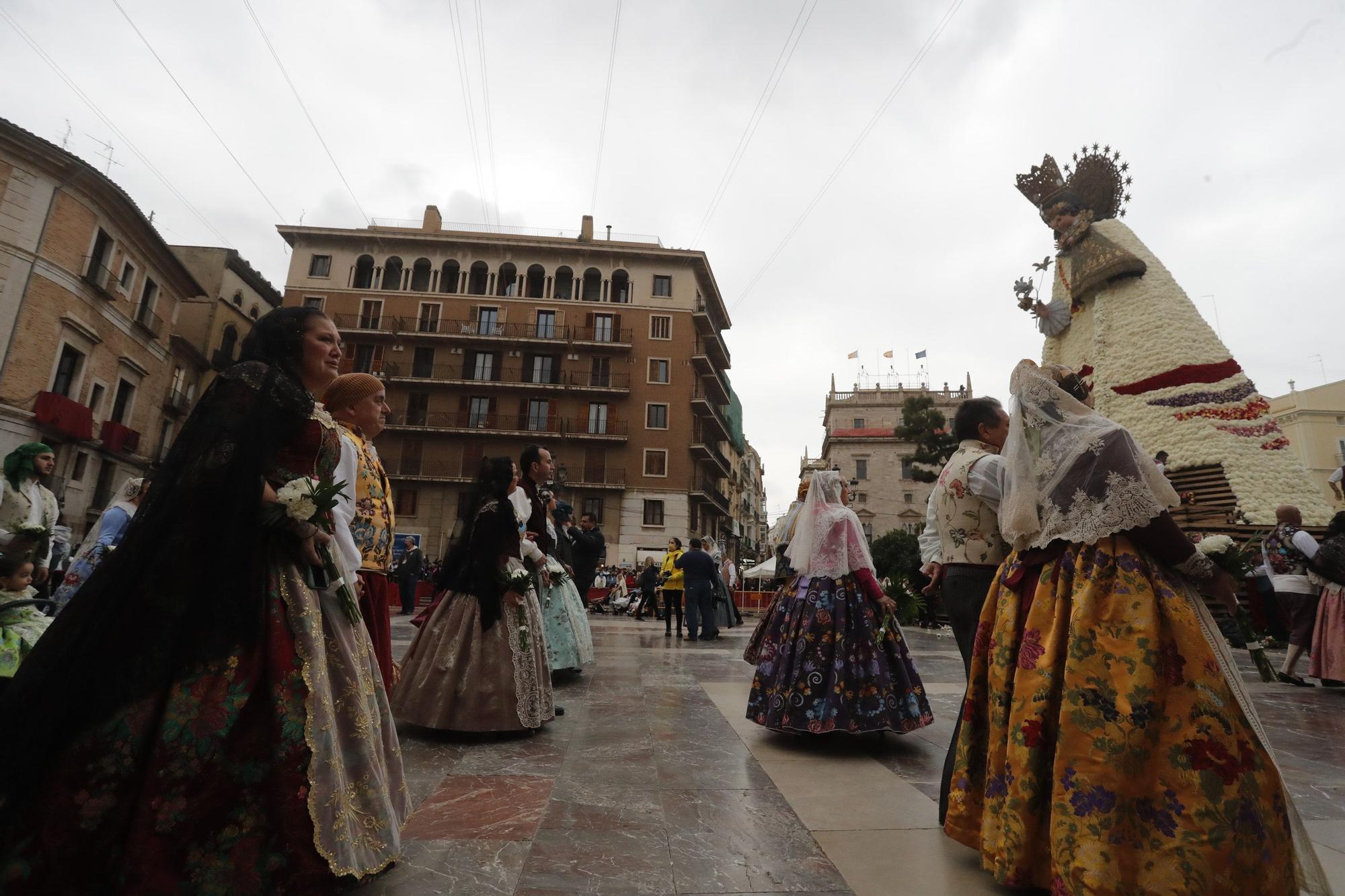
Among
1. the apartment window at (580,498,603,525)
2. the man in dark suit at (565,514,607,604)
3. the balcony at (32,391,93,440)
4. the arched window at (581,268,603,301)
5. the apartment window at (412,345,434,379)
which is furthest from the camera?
the arched window at (581,268,603,301)

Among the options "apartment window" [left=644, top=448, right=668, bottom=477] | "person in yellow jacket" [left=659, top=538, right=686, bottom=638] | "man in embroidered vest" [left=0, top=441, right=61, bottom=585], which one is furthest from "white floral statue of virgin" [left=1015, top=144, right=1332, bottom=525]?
"apartment window" [left=644, top=448, right=668, bottom=477]

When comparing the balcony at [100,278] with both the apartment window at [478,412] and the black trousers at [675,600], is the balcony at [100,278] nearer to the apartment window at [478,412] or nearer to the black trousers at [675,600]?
the apartment window at [478,412]

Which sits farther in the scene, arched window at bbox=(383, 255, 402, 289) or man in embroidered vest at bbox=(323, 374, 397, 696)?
arched window at bbox=(383, 255, 402, 289)

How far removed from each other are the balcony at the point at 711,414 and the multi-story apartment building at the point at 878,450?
8534mm

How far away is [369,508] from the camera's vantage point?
2.98 m

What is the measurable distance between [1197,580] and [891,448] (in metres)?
43.5

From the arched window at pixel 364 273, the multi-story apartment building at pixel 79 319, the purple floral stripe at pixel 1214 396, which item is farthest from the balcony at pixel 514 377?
the purple floral stripe at pixel 1214 396

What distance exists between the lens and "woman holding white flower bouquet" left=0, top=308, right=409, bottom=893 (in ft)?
5.01

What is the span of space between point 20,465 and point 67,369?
21.2 m

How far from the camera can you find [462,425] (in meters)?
30.6

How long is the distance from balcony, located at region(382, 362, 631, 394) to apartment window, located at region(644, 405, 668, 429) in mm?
1357

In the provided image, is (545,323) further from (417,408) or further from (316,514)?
(316,514)

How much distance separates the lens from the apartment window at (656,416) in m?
31.2

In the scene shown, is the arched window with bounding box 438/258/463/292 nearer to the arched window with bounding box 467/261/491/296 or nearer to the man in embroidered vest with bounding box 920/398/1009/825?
the arched window with bounding box 467/261/491/296
